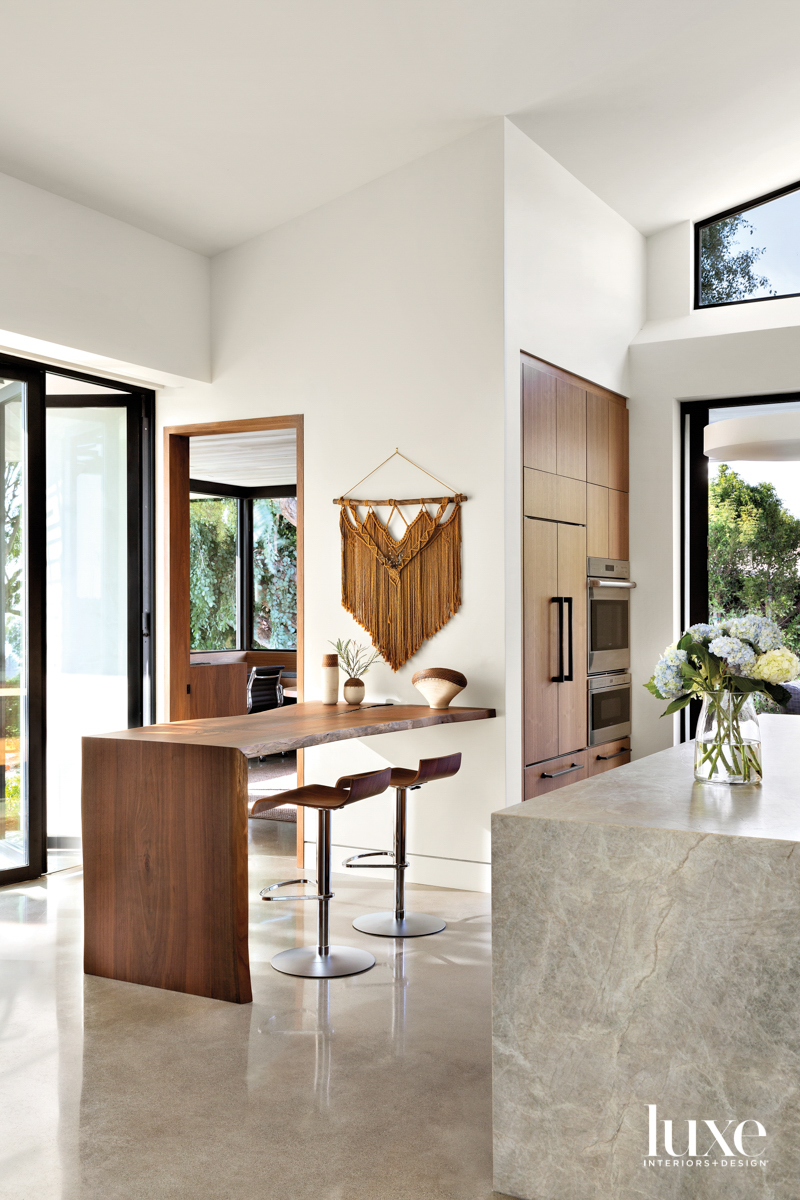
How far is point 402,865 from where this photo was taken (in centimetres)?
427

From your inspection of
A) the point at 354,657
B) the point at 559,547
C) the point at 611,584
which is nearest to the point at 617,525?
the point at 611,584

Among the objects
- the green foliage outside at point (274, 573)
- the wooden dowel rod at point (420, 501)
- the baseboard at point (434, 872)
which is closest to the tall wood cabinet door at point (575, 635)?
the wooden dowel rod at point (420, 501)

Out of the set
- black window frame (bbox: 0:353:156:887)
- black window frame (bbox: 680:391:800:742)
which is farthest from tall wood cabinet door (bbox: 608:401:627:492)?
black window frame (bbox: 0:353:156:887)

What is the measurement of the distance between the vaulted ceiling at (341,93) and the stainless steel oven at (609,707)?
2.75m

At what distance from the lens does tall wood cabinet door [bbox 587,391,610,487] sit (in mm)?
5766

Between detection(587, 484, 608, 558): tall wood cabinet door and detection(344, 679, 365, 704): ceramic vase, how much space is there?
1.59 meters

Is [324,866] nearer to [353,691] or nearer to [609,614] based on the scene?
[353,691]

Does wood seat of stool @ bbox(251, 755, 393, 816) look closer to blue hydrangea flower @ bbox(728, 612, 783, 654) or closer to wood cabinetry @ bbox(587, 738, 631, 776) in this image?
blue hydrangea flower @ bbox(728, 612, 783, 654)

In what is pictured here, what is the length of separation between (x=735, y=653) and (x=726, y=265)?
4.43 meters

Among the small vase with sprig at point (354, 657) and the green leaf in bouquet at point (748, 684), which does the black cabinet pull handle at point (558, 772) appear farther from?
the green leaf in bouquet at point (748, 684)

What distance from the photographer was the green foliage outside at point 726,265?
618 centimetres

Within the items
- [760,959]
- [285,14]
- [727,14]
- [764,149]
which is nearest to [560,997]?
[760,959]

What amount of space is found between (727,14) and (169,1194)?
4.48m

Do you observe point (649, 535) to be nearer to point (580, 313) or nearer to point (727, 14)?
point (580, 313)
